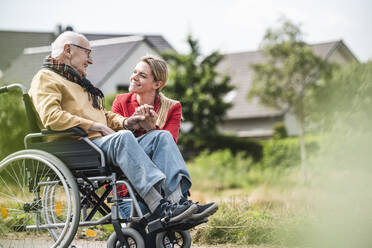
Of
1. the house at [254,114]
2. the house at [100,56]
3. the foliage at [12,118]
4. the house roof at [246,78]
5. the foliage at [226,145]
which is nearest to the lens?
the house at [100,56]

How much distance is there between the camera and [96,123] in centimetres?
278

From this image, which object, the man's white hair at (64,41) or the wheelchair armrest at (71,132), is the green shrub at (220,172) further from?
the wheelchair armrest at (71,132)

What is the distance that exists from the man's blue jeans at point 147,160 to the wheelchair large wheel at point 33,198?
270mm

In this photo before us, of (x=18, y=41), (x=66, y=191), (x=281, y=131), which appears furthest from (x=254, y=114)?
(x=66, y=191)

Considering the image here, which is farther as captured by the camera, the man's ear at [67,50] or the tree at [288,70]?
the tree at [288,70]

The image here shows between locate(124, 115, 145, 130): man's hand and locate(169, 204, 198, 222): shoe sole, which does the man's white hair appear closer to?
locate(124, 115, 145, 130): man's hand

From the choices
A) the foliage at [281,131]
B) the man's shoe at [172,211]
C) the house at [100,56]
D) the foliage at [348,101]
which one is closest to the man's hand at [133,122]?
the man's shoe at [172,211]

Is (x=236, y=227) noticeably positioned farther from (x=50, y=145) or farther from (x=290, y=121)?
(x=290, y=121)

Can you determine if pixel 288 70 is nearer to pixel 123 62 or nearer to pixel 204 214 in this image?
pixel 123 62

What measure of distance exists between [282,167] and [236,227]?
1439 centimetres

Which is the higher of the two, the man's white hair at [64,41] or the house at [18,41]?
the house at [18,41]

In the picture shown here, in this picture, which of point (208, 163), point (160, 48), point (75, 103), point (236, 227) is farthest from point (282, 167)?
point (75, 103)

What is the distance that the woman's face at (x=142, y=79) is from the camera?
340 centimetres

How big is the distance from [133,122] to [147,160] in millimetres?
489
